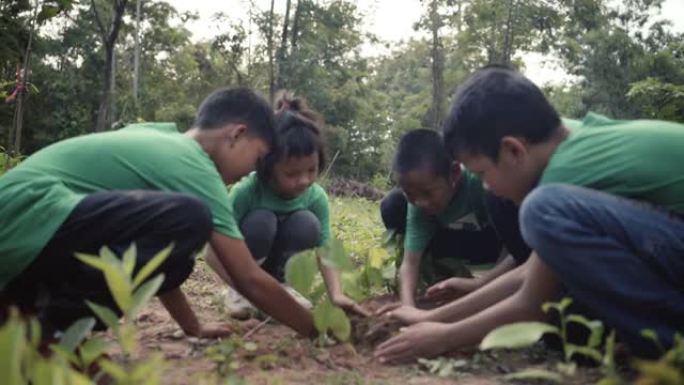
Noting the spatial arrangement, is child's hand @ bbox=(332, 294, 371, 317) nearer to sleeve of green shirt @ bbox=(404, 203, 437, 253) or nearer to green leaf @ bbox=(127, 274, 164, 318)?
sleeve of green shirt @ bbox=(404, 203, 437, 253)

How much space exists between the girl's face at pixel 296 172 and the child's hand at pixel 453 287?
59cm

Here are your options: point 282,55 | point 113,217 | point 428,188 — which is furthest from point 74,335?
point 282,55

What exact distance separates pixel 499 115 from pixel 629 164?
341mm

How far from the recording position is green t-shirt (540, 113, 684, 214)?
154cm

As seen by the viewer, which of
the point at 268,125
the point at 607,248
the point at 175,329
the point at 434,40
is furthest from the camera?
the point at 434,40

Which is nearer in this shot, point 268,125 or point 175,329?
point 268,125

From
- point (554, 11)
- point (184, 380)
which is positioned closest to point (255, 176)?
point (184, 380)

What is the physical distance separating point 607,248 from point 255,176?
149cm

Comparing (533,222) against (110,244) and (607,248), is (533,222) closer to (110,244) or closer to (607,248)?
(607,248)

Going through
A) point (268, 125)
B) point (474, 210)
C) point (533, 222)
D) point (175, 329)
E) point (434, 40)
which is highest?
point (434, 40)

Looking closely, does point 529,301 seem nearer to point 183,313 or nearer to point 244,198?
point 183,313

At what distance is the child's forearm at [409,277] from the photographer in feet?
7.88

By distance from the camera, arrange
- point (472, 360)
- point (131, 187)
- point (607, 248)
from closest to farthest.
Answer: point (607, 248), point (131, 187), point (472, 360)

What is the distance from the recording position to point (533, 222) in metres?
1.50
